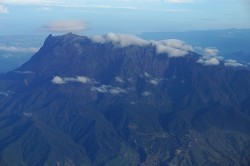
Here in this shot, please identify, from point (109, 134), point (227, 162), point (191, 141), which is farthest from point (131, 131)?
point (227, 162)

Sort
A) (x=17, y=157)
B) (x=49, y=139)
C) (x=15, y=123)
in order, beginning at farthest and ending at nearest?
(x=15, y=123)
(x=49, y=139)
(x=17, y=157)

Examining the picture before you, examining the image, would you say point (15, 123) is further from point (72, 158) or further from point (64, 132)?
point (72, 158)

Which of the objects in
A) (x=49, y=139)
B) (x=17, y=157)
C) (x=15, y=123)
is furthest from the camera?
(x=15, y=123)

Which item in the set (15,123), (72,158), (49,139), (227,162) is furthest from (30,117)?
(227,162)

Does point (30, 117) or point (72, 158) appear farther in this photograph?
point (30, 117)

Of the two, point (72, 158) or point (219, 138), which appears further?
point (219, 138)

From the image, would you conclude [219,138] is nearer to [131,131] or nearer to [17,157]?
[131,131]

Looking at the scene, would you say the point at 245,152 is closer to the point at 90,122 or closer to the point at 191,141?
the point at 191,141
